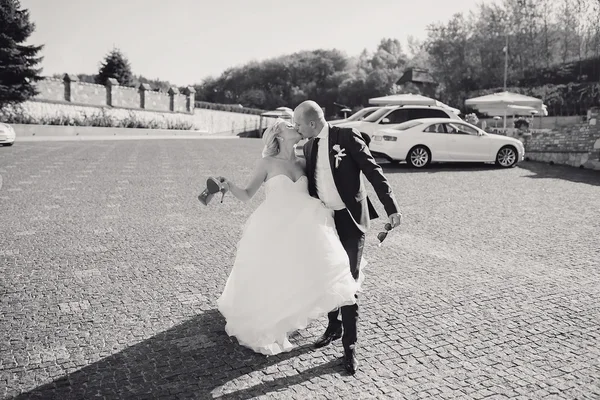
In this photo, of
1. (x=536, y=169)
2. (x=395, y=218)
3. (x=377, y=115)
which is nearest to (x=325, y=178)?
(x=395, y=218)

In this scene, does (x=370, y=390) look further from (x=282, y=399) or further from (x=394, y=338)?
(x=394, y=338)

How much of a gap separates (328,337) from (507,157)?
13.9 metres

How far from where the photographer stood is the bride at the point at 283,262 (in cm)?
362

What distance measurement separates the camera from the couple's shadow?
3205 millimetres

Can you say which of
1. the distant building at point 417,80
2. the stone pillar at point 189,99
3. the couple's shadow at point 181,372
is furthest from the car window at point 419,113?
the stone pillar at point 189,99

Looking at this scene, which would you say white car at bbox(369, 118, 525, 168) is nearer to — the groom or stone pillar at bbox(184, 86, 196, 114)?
the groom

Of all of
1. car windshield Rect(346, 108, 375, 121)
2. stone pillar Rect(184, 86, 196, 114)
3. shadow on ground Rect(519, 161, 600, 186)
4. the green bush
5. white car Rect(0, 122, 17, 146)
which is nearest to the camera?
shadow on ground Rect(519, 161, 600, 186)

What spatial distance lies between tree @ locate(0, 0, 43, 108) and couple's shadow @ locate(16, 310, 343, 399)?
33.2 m

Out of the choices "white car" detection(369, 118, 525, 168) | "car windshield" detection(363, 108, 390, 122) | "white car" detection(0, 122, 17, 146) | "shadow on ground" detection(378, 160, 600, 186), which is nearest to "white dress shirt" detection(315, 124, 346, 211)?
"shadow on ground" detection(378, 160, 600, 186)

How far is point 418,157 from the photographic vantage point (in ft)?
51.9

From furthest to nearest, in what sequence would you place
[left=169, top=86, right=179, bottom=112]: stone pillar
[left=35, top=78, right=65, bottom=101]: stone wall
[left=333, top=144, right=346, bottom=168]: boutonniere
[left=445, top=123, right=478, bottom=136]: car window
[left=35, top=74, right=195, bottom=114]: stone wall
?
[left=169, top=86, right=179, bottom=112]: stone pillar, [left=35, top=74, right=195, bottom=114]: stone wall, [left=35, top=78, right=65, bottom=101]: stone wall, [left=445, top=123, right=478, bottom=136]: car window, [left=333, top=144, right=346, bottom=168]: boutonniere

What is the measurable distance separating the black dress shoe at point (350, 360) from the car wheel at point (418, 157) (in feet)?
41.7

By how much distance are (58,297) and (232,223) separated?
3.46 metres

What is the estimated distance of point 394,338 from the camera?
4.06 meters
